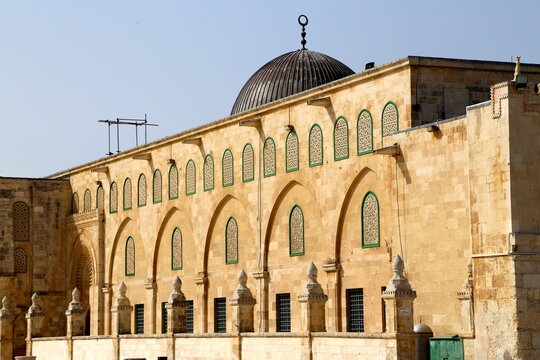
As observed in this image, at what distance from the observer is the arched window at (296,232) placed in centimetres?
3003

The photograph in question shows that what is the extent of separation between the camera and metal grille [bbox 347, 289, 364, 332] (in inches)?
1083

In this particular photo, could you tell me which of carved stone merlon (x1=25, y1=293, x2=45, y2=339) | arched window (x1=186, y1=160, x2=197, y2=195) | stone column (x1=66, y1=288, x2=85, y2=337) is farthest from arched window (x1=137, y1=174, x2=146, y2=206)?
carved stone merlon (x1=25, y1=293, x2=45, y2=339)

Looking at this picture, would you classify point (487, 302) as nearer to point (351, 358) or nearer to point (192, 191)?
point (351, 358)

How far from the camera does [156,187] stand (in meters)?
37.3

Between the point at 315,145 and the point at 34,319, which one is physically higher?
the point at 315,145

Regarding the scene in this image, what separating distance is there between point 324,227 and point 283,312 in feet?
9.54

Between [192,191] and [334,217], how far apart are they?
7.87 metres

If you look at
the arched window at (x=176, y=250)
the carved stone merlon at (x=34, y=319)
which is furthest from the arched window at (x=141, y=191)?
the carved stone merlon at (x=34, y=319)

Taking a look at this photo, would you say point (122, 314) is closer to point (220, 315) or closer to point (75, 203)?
point (220, 315)

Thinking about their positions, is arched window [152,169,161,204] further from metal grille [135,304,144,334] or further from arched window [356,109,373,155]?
arched window [356,109,373,155]

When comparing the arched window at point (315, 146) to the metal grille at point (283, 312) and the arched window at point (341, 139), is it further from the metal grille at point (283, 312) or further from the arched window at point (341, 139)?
the metal grille at point (283, 312)

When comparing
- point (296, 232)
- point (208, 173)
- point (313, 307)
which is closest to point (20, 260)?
point (208, 173)

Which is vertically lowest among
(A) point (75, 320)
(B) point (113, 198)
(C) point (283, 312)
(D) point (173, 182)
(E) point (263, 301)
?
(A) point (75, 320)

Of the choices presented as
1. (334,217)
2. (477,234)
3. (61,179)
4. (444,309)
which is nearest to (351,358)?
(444,309)
